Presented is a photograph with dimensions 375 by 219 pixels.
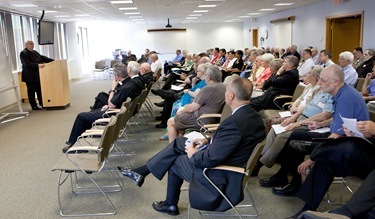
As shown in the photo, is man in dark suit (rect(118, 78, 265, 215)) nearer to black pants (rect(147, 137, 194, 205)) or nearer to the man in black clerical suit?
black pants (rect(147, 137, 194, 205))

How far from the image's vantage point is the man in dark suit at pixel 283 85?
17.1ft

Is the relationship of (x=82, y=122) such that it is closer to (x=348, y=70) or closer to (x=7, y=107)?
(x=348, y=70)

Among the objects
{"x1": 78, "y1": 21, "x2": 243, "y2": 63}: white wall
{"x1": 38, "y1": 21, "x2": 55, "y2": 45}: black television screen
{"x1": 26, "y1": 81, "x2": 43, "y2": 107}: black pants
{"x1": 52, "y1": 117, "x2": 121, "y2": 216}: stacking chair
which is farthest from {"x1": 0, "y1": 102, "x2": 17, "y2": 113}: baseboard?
{"x1": 78, "y1": 21, "x2": 243, "y2": 63}: white wall

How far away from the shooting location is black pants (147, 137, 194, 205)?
298 centimetres

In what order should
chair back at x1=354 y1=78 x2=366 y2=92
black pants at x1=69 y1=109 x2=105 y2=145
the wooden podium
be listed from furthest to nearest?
the wooden podium
chair back at x1=354 y1=78 x2=366 y2=92
black pants at x1=69 y1=109 x2=105 y2=145

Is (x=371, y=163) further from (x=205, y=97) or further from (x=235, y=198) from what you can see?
(x=205, y=97)

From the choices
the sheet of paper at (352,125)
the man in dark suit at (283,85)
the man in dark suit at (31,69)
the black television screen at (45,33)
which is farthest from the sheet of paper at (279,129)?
the black television screen at (45,33)

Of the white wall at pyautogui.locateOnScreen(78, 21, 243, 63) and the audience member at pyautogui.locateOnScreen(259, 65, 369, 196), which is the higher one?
the white wall at pyautogui.locateOnScreen(78, 21, 243, 63)

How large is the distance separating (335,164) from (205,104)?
1.97 metres

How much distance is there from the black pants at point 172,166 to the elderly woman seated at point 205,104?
4.15 ft

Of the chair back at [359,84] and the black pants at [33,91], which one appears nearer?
the chair back at [359,84]

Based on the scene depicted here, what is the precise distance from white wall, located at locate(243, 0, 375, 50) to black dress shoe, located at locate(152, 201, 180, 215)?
750 centimetres

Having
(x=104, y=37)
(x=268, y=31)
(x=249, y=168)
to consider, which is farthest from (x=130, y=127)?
(x=104, y=37)

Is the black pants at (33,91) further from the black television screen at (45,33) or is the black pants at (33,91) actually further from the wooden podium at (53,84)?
the black television screen at (45,33)
